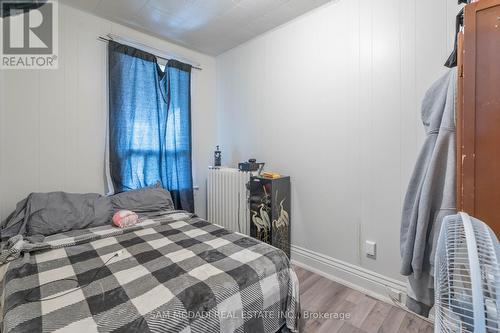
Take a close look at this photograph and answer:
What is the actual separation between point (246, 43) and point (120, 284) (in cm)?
271

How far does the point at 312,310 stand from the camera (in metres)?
1.67

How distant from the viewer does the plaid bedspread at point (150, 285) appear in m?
0.89

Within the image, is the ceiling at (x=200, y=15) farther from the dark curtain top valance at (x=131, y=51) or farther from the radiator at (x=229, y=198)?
the radiator at (x=229, y=198)

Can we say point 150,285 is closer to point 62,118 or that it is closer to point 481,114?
point 481,114

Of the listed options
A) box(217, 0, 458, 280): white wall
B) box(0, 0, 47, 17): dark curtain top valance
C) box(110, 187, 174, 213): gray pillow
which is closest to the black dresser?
box(217, 0, 458, 280): white wall

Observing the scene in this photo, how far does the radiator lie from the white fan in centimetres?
191

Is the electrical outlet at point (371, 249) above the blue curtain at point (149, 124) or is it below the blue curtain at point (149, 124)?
below

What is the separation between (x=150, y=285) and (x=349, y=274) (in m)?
1.64

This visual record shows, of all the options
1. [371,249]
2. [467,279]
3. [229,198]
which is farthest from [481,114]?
[229,198]

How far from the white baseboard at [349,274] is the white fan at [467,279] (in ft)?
4.63

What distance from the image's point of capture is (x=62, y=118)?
2.08m

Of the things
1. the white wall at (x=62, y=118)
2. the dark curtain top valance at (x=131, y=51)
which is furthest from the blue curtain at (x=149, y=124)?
the white wall at (x=62, y=118)

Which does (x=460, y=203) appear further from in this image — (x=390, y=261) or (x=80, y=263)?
(x=80, y=263)

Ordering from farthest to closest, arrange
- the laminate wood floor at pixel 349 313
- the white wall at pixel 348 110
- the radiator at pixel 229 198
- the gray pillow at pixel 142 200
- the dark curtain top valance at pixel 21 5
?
the radiator at pixel 229 198 → the gray pillow at pixel 142 200 → the dark curtain top valance at pixel 21 5 → the white wall at pixel 348 110 → the laminate wood floor at pixel 349 313
